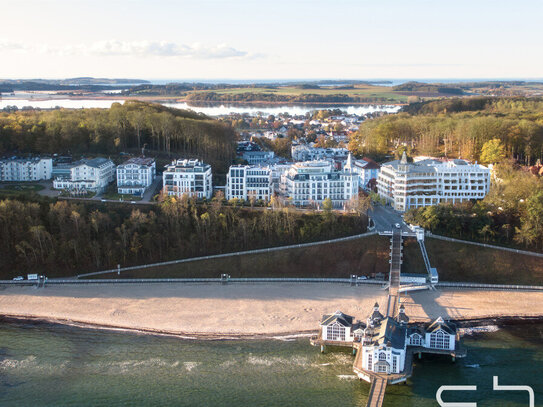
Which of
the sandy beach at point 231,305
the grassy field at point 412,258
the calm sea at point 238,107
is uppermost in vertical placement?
the calm sea at point 238,107

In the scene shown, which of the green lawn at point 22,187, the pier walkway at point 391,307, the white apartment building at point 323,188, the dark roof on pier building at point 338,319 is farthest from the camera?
the green lawn at point 22,187

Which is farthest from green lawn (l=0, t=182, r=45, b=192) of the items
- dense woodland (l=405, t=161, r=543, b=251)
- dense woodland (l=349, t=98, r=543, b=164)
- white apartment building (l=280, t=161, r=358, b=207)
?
dense woodland (l=349, t=98, r=543, b=164)

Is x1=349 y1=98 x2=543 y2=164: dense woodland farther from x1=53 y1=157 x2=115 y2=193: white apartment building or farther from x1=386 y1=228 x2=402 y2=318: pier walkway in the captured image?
x1=53 y1=157 x2=115 y2=193: white apartment building

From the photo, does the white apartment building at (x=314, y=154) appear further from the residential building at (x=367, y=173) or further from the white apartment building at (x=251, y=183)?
the white apartment building at (x=251, y=183)

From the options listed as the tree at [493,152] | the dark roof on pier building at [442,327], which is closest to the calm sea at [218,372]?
the dark roof on pier building at [442,327]

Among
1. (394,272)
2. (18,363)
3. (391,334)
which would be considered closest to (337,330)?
(391,334)

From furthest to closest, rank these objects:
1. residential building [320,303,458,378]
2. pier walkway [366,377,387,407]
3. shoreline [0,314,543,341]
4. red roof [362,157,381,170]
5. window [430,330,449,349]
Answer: red roof [362,157,381,170], shoreline [0,314,543,341], window [430,330,449,349], residential building [320,303,458,378], pier walkway [366,377,387,407]

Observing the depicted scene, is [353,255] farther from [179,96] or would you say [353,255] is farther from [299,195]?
[179,96]

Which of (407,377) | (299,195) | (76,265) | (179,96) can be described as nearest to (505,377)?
(407,377)
